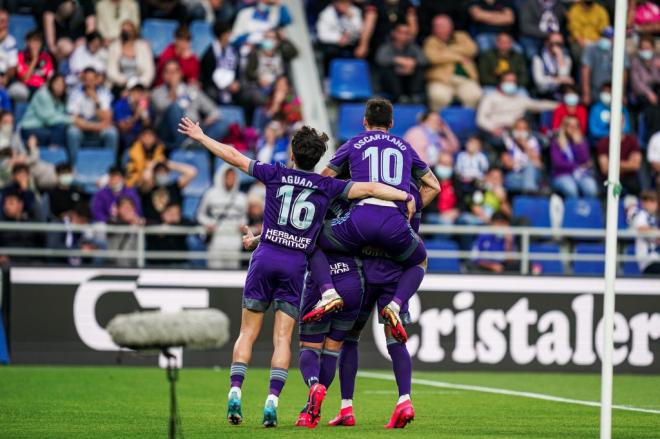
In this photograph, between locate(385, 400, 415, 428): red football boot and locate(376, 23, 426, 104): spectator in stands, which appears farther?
locate(376, 23, 426, 104): spectator in stands

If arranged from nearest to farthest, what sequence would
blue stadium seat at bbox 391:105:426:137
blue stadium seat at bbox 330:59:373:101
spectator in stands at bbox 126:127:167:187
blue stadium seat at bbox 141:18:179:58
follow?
spectator in stands at bbox 126:127:167:187
blue stadium seat at bbox 391:105:426:137
blue stadium seat at bbox 141:18:179:58
blue stadium seat at bbox 330:59:373:101

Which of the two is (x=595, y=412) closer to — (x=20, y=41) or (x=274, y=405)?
(x=274, y=405)

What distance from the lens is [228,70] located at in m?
21.2

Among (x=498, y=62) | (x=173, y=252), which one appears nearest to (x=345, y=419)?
(x=173, y=252)

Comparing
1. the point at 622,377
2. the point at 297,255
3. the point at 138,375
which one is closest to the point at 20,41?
the point at 138,375

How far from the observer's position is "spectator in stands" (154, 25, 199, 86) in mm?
20828

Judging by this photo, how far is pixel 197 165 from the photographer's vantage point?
20.1m

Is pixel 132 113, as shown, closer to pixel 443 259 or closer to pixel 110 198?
pixel 110 198

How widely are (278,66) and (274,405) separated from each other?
12.4 metres

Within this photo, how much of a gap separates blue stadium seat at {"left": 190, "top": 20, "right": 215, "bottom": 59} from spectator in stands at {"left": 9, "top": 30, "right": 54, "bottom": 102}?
104 inches

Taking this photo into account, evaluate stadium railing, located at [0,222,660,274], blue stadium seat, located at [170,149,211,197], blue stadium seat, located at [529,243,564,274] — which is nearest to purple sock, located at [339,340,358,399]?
stadium railing, located at [0,222,660,274]

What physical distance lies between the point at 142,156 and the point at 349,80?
14.4ft

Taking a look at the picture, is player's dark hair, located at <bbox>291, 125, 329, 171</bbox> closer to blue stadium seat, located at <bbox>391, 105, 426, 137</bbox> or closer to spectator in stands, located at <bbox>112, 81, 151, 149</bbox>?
spectator in stands, located at <bbox>112, 81, 151, 149</bbox>

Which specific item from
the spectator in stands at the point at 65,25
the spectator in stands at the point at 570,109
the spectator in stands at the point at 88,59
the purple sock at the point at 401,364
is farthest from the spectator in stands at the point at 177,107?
the purple sock at the point at 401,364
